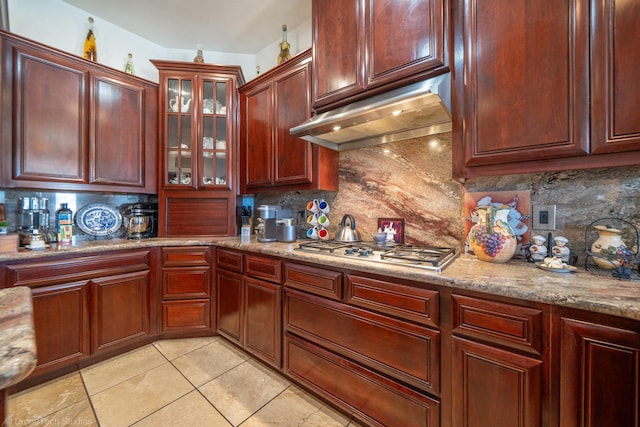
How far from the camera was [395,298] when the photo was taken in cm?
121

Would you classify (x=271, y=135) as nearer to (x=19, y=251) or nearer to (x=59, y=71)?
(x=59, y=71)

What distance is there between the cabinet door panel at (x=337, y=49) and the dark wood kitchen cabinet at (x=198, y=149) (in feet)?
3.57

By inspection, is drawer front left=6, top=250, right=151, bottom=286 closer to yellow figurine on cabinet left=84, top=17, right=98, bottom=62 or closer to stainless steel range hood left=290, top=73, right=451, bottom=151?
stainless steel range hood left=290, top=73, right=451, bottom=151

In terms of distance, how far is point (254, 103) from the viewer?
2.45 meters

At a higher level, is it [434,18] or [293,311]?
[434,18]

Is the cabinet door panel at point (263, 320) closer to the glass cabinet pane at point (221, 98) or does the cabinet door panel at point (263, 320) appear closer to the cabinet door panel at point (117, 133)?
the cabinet door panel at point (117, 133)

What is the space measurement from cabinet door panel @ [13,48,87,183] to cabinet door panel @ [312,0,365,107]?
6.40 ft

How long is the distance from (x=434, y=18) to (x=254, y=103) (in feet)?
5.43

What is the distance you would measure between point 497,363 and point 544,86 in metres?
1.15

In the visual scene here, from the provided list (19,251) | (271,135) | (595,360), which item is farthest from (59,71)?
(595,360)

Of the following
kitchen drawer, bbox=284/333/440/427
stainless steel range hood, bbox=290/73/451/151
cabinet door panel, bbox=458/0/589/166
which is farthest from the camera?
stainless steel range hood, bbox=290/73/451/151

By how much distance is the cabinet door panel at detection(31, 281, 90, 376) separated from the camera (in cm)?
170

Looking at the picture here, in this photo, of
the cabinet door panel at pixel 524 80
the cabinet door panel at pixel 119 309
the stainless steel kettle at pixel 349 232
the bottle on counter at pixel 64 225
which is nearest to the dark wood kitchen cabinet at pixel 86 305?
the cabinet door panel at pixel 119 309

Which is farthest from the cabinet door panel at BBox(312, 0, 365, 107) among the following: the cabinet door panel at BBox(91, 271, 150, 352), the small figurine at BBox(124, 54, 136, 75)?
the cabinet door panel at BBox(91, 271, 150, 352)
